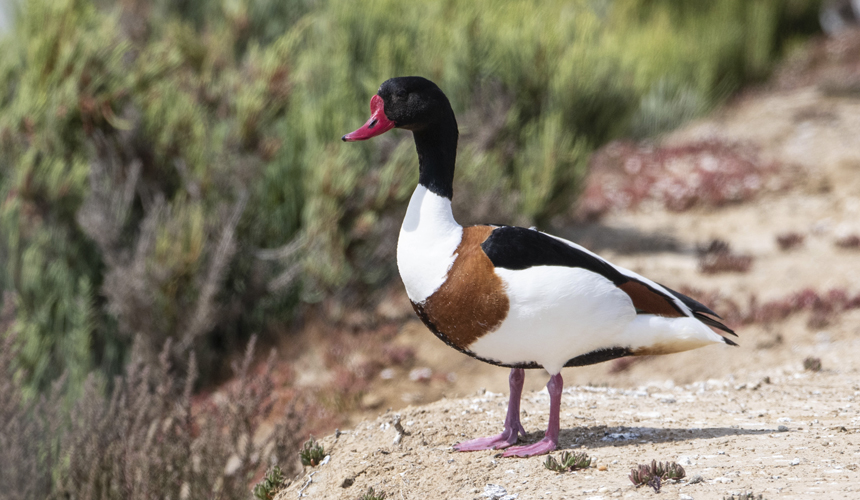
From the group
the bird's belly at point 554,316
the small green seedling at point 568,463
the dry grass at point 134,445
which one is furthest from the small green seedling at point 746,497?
the dry grass at point 134,445

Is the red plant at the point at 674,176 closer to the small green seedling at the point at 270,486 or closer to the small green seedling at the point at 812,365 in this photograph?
the small green seedling at the point at 812,365

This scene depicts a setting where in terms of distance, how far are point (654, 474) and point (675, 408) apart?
1.48m

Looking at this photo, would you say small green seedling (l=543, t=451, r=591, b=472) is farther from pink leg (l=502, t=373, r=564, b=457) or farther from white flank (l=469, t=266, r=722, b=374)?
white flank (l=469, t=266, r=722, b=374)

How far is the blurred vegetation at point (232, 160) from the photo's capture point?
6.76 meters

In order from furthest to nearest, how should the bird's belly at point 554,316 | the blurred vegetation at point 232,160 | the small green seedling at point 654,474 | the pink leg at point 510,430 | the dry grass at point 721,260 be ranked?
the dry grass at point 721,260, the blurred vegetation at point 232,160, the pink leg at point 510,430, the bird's belly at point 554,316, the small green seedling at point 654,474

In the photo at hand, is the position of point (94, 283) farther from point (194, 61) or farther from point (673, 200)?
point (673, 200)

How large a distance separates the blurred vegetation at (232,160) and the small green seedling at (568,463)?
408cm

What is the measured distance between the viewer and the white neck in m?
3.23

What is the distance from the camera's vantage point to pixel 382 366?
279 inches

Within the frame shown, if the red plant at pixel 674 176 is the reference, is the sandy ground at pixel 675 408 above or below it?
below

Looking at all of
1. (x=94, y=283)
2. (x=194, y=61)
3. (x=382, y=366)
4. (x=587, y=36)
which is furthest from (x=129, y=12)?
(x=382, y=366)

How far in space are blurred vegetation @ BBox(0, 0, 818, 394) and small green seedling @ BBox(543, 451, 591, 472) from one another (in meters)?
4.08

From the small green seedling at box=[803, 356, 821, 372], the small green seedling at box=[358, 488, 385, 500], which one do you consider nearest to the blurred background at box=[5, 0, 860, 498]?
the small green seedling at box=[803, 356, 821, 372]

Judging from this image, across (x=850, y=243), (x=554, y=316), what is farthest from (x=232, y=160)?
(x=850, y=243)
